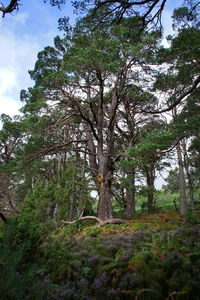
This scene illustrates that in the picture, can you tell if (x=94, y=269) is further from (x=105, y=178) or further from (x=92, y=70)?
(x=92, y=70)

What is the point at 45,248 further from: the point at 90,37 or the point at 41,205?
the point at 90,37

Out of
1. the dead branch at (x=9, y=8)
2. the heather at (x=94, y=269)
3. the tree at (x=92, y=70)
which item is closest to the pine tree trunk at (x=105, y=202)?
the tree at (x=92, y=70)

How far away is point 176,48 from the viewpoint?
706 cm

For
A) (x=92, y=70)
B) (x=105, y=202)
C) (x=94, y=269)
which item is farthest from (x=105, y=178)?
(x=94, y=269)

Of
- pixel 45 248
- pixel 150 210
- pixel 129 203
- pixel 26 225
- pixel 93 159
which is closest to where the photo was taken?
pixel 26 225

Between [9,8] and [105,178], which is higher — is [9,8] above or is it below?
above

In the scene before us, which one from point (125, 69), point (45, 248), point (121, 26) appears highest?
point (121, 26)

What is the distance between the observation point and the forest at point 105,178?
2.91 m

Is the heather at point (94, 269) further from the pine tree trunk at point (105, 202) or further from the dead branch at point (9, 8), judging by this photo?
the pine tree trunk at point (105, 202)

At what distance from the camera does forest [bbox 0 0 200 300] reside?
291cm

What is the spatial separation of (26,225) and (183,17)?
28.6 feet

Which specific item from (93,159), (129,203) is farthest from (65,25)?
(129,203)

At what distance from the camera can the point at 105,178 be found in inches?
392

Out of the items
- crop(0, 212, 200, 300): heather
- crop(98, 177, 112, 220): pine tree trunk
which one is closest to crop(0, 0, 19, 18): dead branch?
crop(0, 212, 200, 300): heather
